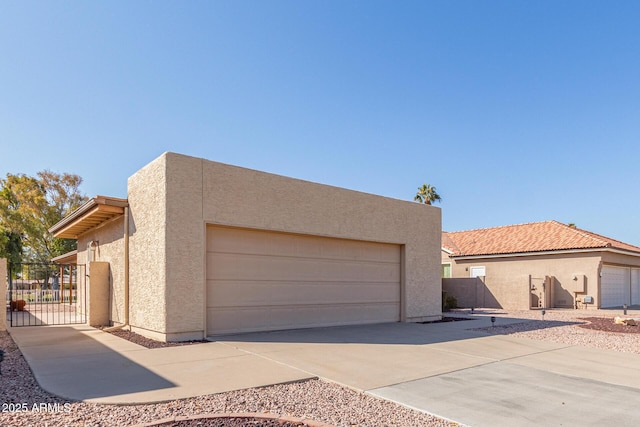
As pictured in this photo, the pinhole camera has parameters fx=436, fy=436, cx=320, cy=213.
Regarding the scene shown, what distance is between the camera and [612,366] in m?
8.52

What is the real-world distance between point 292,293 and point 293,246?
1.39 m

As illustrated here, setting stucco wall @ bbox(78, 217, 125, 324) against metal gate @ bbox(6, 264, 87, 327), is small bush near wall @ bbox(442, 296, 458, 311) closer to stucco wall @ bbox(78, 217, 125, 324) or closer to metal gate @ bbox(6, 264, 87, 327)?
stucco wall @ bbox(78, 217, 125, 324)

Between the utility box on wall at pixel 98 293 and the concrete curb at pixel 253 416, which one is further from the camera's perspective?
the utility box on wall at pixel 98 293

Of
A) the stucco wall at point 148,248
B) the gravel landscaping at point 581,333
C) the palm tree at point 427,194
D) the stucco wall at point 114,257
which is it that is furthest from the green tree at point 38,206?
the gravel landscaping at point 581,333

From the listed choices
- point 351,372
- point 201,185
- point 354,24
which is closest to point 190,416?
point 351,372

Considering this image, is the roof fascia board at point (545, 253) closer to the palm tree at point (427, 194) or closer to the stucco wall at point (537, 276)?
the stucco wall at point (537, 276)

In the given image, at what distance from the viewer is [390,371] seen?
7523 mm

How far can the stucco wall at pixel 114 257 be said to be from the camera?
12.8 m

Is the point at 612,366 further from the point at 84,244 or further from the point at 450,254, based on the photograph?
the point at 450,254

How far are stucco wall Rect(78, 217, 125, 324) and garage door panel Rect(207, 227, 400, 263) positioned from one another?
11.1ft

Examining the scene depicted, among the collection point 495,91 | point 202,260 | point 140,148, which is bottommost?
point 202,260

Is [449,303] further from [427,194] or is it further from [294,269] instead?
[427,194]

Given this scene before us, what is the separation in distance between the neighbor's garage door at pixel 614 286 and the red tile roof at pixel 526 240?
4.95ft

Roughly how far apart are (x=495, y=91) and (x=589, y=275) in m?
12.1
